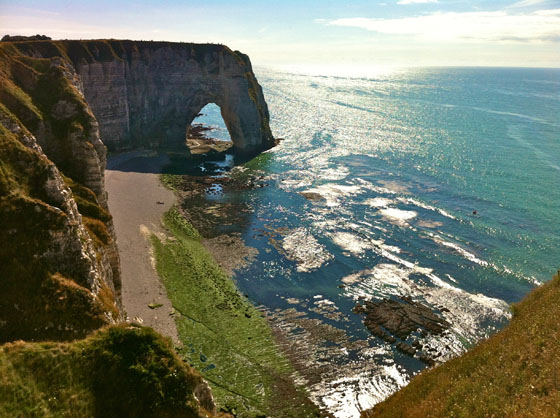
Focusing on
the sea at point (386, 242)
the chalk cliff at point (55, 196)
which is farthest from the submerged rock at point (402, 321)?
the chalk cliff at point (55, 196)

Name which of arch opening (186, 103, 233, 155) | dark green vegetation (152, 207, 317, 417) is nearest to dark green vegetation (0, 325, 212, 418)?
dark green vegetation (152, 207, 317, 417)

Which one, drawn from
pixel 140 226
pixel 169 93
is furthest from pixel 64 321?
pixel 169 93

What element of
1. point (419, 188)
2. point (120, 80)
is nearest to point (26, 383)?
point (419, 188)

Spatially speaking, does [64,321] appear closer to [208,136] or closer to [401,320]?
[401,320]

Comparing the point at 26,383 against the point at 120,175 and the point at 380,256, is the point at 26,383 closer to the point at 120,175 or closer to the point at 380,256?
the point at 380,256

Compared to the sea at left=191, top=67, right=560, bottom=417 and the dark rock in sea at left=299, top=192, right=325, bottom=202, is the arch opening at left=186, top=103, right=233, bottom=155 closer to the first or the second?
the sea at left=191, top=67, right=560, bottom=417

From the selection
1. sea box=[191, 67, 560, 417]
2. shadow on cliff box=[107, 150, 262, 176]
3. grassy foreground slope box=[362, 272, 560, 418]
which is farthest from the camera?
shadow on cliff box=[107, 150, 262, 176]

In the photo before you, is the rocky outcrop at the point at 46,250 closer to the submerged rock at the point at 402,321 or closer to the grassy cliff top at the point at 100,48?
the submerged rock at the point at 402,321
